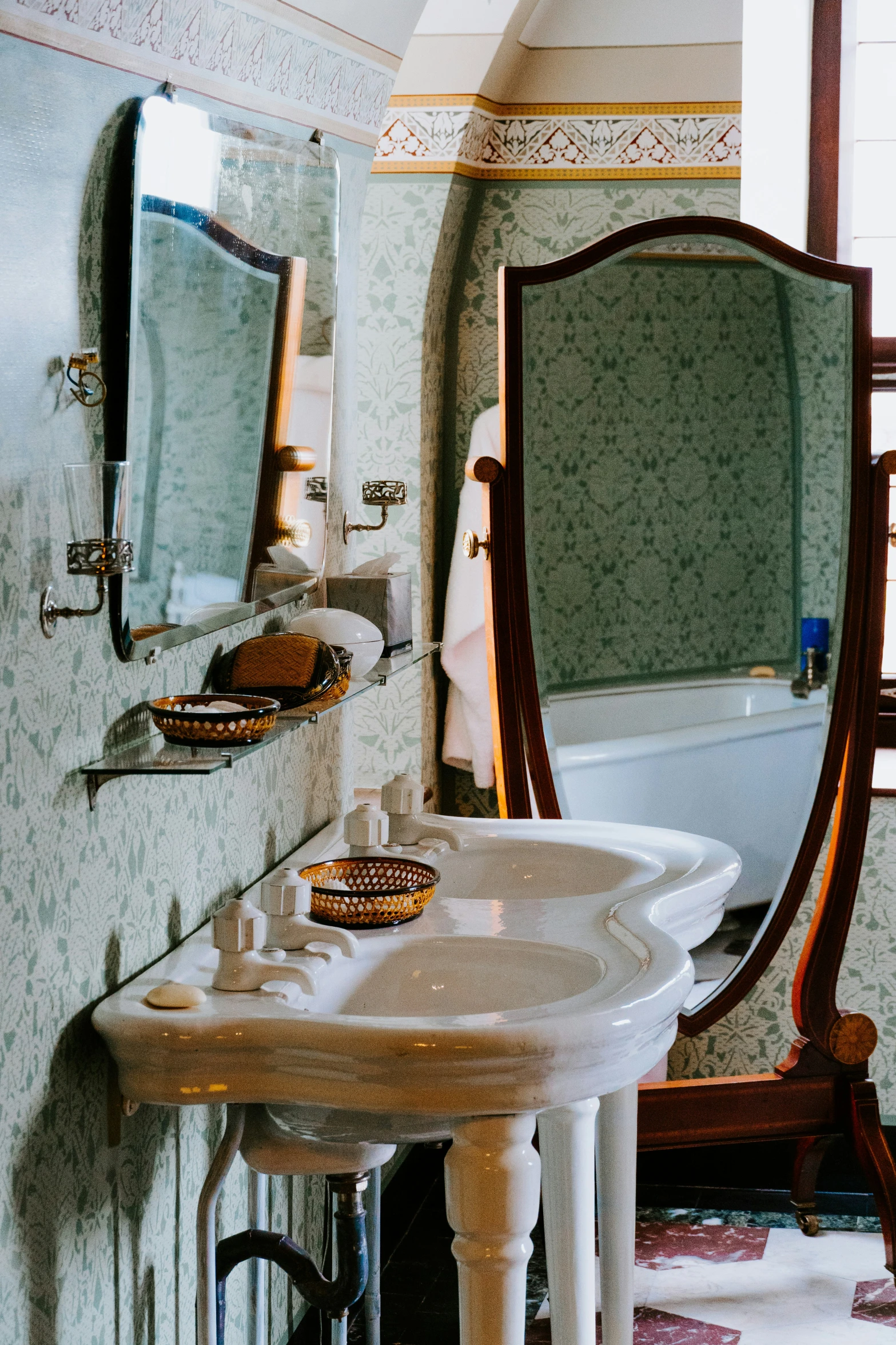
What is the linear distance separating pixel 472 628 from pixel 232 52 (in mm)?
1616

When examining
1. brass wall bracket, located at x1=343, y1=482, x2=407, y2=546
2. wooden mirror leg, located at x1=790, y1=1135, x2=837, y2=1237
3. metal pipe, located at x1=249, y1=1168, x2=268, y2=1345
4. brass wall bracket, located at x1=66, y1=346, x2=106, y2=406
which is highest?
brass wall bracket, located at x1=66, y1=346, x2=106, y2=406

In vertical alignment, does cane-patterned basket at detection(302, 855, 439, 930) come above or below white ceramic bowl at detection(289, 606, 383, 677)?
below

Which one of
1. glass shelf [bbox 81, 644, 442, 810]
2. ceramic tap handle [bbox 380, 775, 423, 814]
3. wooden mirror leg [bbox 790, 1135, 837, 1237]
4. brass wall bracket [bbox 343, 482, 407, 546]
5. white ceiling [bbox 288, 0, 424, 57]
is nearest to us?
glass shelf [bbox 81, 644, 442, 810]

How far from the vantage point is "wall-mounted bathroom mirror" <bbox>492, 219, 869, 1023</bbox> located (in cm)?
245

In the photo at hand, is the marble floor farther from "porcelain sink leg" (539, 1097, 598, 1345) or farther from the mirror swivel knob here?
the mirror swivel knob

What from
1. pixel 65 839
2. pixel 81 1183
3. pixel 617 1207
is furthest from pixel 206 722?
pixel 617 1207

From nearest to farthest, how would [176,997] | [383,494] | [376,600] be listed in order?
[176,997]
[376,600]
[383,494]

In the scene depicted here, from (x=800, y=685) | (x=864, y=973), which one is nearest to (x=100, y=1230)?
(x=800, y=685)

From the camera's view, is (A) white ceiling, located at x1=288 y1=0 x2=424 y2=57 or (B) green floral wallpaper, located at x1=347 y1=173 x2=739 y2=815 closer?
(A) white ceiling, located at x1=288 y1=0 x2=424 y2=57

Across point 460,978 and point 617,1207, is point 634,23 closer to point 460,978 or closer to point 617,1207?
point 460,978

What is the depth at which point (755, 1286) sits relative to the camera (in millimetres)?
2527

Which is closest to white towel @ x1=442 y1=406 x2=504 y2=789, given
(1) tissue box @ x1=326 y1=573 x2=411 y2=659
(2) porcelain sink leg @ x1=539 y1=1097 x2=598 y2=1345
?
(1) tissue box @ x1=326 y1=573 x2=411 y2=659

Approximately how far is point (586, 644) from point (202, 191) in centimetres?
118

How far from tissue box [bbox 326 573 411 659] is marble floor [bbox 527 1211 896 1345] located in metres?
1.18
